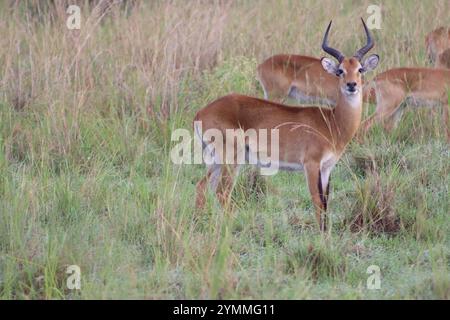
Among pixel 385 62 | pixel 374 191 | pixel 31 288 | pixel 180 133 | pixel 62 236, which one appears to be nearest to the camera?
pixel 31 288

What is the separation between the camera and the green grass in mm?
5160

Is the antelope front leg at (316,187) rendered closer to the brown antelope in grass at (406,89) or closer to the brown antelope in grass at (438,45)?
the brown antelope in grass at (406,89)

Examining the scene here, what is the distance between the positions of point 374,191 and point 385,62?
3586mm

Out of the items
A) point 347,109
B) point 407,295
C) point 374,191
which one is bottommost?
point 407,295

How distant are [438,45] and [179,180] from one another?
12.6 feet

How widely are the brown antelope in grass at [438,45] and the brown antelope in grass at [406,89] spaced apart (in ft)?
2.18

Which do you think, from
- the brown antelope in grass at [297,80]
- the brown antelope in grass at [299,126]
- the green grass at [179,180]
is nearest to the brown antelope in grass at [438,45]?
the green grass at [179,180]

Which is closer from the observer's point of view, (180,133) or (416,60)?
(180,133)

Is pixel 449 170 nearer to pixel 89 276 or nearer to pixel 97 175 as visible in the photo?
pixel 97 175

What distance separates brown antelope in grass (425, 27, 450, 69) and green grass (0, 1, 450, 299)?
180mm

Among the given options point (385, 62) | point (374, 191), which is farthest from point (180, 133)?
point (385, 62)

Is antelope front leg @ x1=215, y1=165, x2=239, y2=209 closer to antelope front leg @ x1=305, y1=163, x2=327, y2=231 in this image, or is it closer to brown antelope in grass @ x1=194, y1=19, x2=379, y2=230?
brown antelope in grass @ x1=194, y1=19, x2=379, y2=230

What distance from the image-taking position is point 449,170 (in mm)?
7086

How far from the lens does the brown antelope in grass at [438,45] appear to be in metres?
9.34
